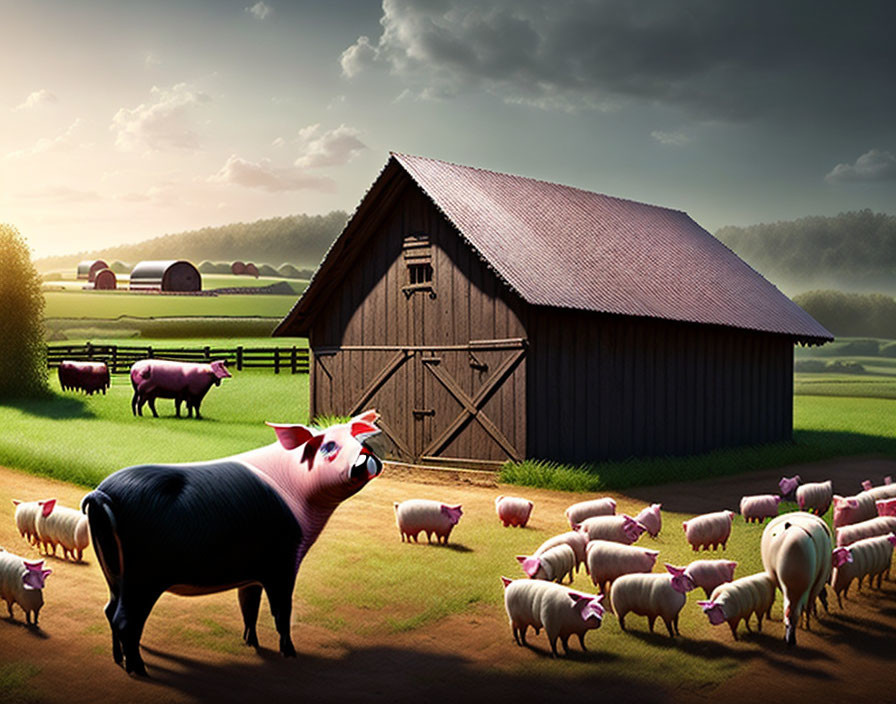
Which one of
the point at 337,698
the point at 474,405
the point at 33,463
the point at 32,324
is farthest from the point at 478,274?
the point at 32,324

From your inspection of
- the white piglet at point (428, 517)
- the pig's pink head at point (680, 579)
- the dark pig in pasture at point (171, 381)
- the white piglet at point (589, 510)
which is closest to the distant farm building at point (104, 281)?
the dark pig in pasture at point (171, 381)

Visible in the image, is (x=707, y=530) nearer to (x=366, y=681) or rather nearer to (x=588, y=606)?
(x=588, y=606)

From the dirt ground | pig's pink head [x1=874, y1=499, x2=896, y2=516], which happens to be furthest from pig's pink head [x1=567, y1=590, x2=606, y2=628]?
pig's pink head [x1=874, y1=499, x2=896, y2=516]

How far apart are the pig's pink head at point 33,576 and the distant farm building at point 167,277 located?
5820cm

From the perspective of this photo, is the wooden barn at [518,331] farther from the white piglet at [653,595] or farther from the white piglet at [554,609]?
the white piglet at [554,609]

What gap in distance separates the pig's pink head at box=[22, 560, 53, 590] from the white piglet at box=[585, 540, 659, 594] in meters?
5.40

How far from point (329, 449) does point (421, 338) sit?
13.3 metres

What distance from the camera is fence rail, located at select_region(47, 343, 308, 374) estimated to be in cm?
3584

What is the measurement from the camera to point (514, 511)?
553 inches

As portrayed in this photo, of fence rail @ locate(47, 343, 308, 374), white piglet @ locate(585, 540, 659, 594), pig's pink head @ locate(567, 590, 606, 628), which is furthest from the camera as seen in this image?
fence rail @ locate(47, 343, 308, 374)

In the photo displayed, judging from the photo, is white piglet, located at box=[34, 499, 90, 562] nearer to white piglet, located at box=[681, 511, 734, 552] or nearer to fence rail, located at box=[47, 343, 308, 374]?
white piglet, located at box=[681, 511, 734, 552]

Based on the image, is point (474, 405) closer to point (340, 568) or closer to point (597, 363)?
point (597, 363)

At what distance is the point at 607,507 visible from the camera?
43.2ft

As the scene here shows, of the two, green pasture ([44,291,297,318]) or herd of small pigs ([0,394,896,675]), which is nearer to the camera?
herd of small pigs ([0,394,896,675])
